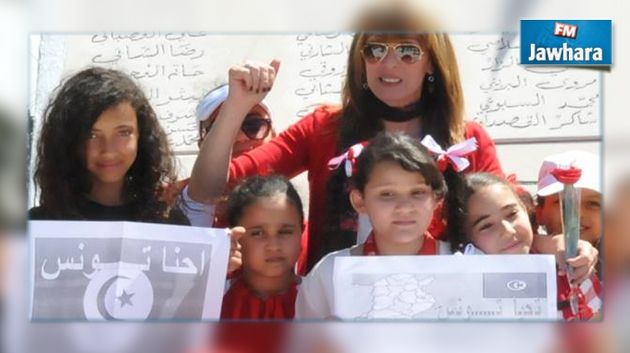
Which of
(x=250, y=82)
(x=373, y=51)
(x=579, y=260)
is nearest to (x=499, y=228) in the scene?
(x=579, y=260)

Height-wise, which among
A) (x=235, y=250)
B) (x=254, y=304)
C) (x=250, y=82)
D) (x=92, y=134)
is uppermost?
(x=250, y=82)

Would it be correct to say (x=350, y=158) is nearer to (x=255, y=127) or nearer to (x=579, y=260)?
(x=255, y=127)

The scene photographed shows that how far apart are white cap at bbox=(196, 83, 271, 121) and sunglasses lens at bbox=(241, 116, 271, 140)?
0.03 meters

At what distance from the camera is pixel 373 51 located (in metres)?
2.91

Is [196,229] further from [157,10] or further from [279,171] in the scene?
[157,10]

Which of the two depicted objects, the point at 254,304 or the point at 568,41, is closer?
the point at 568,41

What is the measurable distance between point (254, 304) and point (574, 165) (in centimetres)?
70

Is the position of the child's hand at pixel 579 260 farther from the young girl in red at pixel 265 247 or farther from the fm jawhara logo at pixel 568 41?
the young girl in red at pixel 265 247

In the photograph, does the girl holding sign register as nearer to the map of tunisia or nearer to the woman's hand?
the map of tunisia

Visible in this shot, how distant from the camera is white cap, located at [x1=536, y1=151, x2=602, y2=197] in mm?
2947

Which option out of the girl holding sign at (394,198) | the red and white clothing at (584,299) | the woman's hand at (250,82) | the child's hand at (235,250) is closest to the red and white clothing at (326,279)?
the girl holding sign at (394,198)

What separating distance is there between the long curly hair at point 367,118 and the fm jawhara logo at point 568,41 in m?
0.15

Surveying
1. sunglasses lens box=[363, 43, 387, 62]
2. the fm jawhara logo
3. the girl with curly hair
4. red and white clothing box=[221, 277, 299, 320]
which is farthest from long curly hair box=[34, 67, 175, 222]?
the fm jawhara logo

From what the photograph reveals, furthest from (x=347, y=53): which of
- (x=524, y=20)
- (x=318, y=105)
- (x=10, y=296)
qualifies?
(x=10, y=296)
